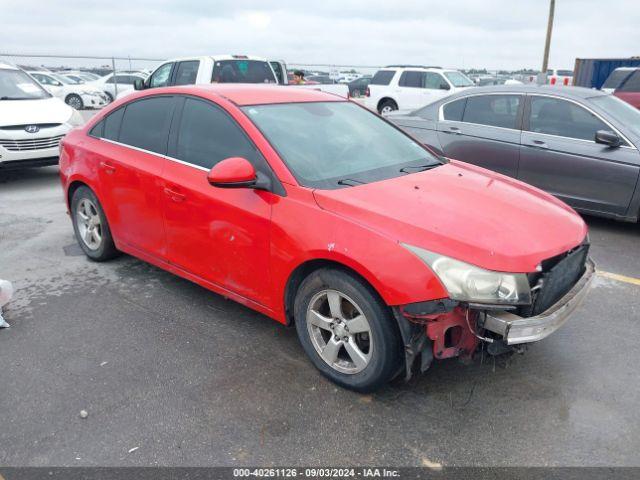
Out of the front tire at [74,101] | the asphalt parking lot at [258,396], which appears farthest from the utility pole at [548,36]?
the asphalt parking lot at [258,396]

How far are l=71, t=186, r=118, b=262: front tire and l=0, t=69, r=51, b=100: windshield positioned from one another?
5065 mm

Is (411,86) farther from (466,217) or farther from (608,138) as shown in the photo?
(466,217)

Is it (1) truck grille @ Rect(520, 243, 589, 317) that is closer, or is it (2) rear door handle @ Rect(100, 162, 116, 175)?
(1) truck grille @ Rect(520, 243, 589, 317)

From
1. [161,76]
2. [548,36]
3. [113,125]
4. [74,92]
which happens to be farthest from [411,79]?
[74,92]

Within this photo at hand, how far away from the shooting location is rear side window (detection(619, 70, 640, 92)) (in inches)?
468

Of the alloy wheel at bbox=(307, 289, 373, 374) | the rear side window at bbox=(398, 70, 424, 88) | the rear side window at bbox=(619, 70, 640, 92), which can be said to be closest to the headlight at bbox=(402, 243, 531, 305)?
the alloy wheel at bbox=(307, 289, 373, 374)

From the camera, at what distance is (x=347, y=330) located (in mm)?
2998

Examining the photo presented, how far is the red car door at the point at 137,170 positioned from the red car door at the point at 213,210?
0.15 meters

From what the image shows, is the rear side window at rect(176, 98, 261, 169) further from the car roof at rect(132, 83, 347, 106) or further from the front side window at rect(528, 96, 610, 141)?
the front side window at rect(528, 96, 610, 141)

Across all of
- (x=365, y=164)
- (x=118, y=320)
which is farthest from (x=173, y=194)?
(x=365, y=164)

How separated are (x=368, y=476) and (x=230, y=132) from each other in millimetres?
2258

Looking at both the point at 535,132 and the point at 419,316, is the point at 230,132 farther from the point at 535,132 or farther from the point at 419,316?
the point at 535,132

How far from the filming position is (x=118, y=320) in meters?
3.96

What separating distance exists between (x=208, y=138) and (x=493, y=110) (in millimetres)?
4273
